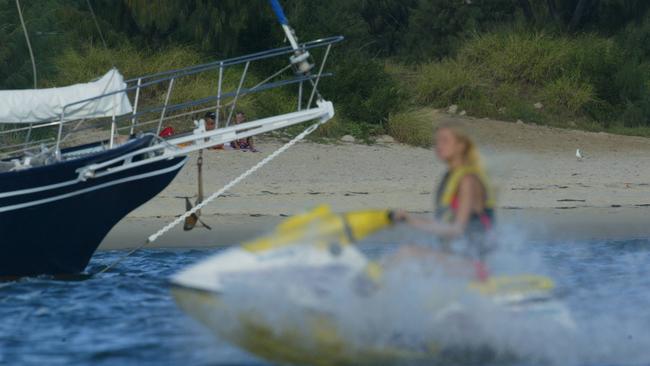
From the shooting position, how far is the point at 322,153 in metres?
21.3

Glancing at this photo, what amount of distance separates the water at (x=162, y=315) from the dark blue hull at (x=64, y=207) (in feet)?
Answer: 0.87

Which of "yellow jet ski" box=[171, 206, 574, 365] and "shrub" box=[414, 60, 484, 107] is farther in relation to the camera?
"shrub" box=[414, 60, 484, 107]

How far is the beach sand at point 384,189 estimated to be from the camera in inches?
658

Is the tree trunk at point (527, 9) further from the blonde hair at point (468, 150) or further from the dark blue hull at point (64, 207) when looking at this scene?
the blonde hair at point (468, 150)

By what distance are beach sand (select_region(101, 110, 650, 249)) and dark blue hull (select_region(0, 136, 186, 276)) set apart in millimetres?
2142

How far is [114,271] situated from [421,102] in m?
12.7

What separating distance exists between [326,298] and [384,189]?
33.4 ft

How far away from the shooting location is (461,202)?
8.43 metres

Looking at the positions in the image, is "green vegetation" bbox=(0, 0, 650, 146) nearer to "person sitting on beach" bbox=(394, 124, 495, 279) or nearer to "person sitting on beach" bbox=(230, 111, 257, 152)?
"person sitting on beach" bbox=(230, 111, 257, 152)

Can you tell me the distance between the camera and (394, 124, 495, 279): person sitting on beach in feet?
27.6

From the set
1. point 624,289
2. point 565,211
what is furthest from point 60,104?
point 565,211

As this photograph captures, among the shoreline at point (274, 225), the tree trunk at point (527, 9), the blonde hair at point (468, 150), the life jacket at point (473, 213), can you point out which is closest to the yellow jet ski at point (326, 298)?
the life jacket at point (473, 213)

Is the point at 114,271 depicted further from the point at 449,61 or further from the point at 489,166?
the point at 449,61

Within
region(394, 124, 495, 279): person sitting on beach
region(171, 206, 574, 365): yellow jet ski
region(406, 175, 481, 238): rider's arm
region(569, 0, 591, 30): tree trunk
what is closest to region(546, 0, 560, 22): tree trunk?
region(569, 0, 591, 30): tree trunk
